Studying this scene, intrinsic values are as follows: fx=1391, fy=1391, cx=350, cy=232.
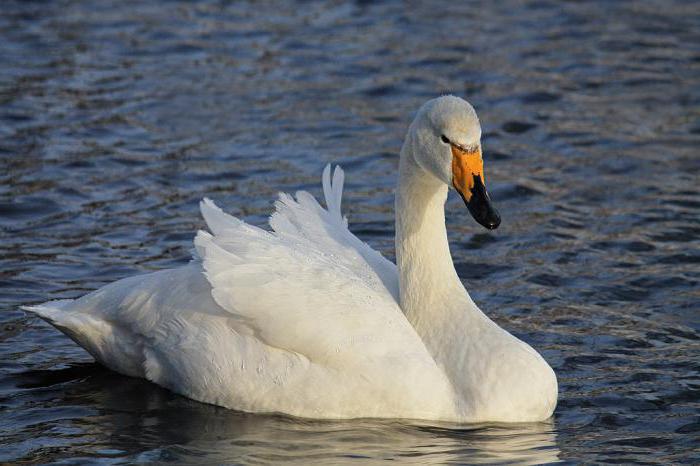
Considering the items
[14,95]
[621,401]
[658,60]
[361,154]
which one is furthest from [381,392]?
[658,60]

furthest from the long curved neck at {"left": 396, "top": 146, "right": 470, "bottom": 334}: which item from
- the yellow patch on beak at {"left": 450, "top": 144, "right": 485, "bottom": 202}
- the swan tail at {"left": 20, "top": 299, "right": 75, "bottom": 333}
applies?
the swan tail at {"left": 20, "top": 299, "right": 75, "bottom": 333}

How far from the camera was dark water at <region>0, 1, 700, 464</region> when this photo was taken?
8.23 metres

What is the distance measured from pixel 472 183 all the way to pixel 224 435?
2.07 m

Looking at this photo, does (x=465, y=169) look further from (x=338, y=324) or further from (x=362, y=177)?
(x=362, y=177)

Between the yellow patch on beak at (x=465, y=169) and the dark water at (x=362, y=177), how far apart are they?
4.68ft

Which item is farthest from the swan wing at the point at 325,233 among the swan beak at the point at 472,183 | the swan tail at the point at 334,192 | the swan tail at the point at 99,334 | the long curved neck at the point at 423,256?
the swan beak at the point at 472,183

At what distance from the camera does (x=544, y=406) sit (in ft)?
27.3

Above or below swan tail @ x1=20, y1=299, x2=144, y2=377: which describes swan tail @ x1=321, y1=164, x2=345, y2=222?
above

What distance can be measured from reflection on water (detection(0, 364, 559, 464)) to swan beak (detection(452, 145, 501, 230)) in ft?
4.15

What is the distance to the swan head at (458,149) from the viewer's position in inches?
318

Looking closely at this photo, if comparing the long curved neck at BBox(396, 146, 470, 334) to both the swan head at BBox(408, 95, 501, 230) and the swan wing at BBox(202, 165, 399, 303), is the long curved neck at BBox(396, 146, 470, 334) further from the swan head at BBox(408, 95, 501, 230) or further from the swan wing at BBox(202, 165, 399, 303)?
the swan head at BBox(408, 95, 501, 230)

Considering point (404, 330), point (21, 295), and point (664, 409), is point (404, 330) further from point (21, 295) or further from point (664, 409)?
point (21, 295)

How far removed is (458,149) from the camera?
26.8 ft

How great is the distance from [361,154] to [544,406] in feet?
19.2
